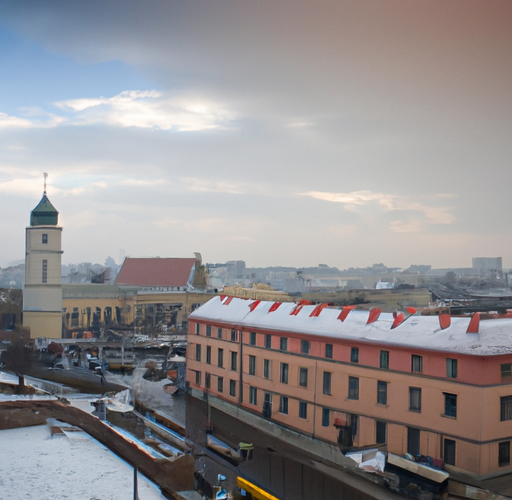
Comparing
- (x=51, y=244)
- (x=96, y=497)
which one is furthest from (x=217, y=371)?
(x=51, y=244)

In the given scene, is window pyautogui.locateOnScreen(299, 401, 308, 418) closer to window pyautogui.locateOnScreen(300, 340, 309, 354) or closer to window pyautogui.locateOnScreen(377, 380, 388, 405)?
window pyautogui.locateOnScreen(300, 340, 309, 354)

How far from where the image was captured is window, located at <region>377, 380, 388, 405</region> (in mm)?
13289

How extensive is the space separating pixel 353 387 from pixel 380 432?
128cm

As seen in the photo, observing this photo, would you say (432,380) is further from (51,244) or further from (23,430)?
(51,244)

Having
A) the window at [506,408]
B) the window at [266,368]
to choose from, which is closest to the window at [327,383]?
the window at [266,368]

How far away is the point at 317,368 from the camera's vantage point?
15.0 m

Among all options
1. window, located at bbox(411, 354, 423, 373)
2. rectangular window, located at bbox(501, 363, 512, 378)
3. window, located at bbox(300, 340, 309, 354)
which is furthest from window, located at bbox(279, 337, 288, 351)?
rectangular window, located at bbox(501, 363, 512, 378)

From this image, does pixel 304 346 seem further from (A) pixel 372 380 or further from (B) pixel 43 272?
(B) pixel 43 272

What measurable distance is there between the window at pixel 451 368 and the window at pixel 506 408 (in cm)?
105

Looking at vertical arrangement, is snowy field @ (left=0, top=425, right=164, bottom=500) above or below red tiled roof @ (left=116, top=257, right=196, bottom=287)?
below

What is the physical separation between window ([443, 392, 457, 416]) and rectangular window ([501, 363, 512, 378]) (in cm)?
108

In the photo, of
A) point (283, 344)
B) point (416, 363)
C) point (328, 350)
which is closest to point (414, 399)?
point (416, 363)

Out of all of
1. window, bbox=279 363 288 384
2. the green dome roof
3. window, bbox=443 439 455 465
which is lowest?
window, bbox=443 439 455 465

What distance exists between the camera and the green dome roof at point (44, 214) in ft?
101
